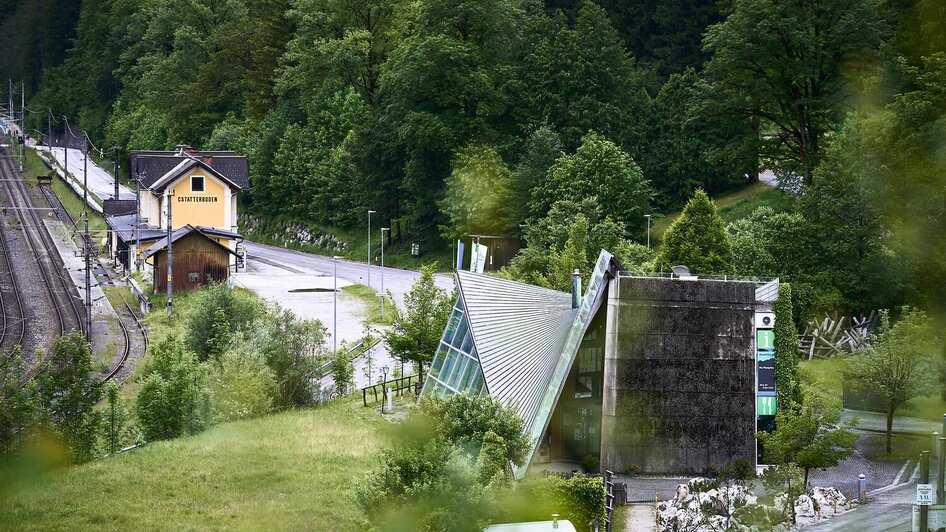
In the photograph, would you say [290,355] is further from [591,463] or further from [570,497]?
[570,497]

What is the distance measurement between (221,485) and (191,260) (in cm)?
4214

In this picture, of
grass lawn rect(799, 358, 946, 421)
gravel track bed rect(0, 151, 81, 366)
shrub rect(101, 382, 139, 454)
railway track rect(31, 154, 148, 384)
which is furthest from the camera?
gravel track bed rect(0, 151, 81, 366)

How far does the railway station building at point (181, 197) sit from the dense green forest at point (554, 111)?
4853 millimetres

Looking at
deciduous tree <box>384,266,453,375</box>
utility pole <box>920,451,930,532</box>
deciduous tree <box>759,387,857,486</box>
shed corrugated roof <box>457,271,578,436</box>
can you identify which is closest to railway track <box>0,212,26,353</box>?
deciduous tree <box>384,266,453,375</box>

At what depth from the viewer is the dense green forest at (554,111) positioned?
162ft

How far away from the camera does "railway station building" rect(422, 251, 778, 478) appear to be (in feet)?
123

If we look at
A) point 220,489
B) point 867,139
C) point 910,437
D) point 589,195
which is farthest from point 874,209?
point 220,489

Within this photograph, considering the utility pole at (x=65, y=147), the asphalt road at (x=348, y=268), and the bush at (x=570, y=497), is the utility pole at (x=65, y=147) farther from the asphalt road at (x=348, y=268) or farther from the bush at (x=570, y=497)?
the bush at (x=570, y=497)

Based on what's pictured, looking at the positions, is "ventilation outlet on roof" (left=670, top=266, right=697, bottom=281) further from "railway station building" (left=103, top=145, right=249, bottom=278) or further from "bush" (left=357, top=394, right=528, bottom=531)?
"railway station building" (left=103, top=145, right=249, bottom=278)

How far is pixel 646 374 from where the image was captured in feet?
124

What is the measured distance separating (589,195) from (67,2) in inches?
1803

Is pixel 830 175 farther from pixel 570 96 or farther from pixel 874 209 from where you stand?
pixel 570 96

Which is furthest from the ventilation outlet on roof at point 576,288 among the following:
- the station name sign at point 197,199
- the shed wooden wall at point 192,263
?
the station name sign at point 197,199

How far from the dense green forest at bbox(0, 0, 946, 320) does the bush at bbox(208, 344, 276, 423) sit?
9.72 m
